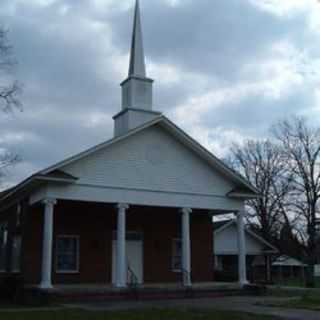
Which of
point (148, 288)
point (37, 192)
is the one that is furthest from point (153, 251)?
point (37, 192)

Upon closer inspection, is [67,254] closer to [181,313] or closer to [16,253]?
[16,253]

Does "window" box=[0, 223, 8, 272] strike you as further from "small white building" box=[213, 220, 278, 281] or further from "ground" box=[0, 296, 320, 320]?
"small white building" box=[213, 220, 278, 281]

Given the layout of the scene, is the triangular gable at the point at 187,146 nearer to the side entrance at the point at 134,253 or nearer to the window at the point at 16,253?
the side entrance at the point at 134,253

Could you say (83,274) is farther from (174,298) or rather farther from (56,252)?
(174,298)

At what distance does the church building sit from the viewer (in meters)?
22.0

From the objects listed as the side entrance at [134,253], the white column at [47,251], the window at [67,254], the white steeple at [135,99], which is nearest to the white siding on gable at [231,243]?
the side entrance at [134,253]

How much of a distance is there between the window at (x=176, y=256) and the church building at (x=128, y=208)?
47mm

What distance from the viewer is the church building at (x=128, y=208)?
22.0 metres

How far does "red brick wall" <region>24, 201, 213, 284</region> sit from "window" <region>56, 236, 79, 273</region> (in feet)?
0.69

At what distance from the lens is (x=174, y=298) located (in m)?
21.8

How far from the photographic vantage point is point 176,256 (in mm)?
26906

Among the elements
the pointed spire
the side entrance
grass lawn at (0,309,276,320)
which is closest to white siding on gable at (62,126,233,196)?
the side entrance

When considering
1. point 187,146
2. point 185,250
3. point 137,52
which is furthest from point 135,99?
point 185,250

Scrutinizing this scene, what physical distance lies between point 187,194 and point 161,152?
6.89 feet
